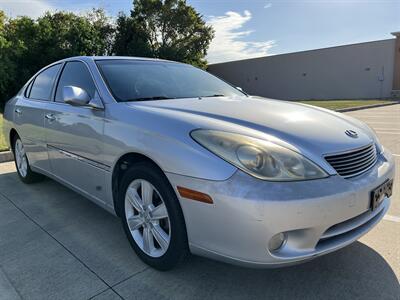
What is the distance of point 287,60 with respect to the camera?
31453 mm

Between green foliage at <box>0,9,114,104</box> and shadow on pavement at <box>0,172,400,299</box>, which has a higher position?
green foliage at <box>0,9,114,104</box>

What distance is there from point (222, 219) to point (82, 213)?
7.00 feet

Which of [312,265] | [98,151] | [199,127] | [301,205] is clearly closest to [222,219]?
[301,205]

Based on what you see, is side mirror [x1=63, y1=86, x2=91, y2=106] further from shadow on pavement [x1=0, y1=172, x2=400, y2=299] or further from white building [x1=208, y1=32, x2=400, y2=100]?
white building [x1=208, y1=32, x2=400, y2=100]

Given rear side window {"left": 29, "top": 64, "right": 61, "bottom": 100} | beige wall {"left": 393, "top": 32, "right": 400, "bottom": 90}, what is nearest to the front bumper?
rear side window {"left": 29, "top": 64, "right": 61, "bottom": 100}

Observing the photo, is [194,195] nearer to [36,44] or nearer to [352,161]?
[352,161]

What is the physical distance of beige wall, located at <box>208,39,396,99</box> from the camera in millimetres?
26188

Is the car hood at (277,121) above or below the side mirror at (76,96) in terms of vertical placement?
below

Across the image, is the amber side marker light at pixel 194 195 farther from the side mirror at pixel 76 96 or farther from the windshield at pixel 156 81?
the side mirror at pixel 76 96

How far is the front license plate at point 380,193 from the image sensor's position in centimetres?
223

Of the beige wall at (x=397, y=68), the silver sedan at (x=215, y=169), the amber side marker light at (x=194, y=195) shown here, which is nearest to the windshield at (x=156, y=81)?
the silver sedan at (x=215, y=169)

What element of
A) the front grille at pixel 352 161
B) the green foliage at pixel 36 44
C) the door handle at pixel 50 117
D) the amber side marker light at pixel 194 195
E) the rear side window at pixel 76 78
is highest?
the green foliage at pixel 36 44

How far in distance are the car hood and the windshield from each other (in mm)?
231

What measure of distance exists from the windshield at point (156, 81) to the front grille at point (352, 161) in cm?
147
